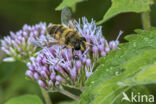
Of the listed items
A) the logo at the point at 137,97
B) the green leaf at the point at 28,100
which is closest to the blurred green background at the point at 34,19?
the green leaf at the point at 28,100

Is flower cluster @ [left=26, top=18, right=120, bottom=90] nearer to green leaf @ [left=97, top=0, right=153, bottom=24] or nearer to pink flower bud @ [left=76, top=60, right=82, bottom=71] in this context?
pink flower bud @ [left=76, top=60, right=82, bottom=71]

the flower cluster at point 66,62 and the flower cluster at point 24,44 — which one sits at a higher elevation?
the flower cluster at point 24,44

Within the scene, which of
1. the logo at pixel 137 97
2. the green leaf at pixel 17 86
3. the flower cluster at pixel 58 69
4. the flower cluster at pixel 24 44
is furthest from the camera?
the green leaf at pixel 17 86

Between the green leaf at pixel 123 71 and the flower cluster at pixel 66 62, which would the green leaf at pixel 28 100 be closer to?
the flower cluster at pixel 66 62

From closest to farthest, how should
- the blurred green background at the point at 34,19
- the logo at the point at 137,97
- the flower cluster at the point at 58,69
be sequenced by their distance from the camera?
the logo at the point at 137,97 → the flower cluster at the point at 58,69 → the blurred green background at the point at 34,19

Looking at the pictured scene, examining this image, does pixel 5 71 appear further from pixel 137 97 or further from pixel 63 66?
pixel 137 97

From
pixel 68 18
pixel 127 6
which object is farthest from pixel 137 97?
pixel 68 18
